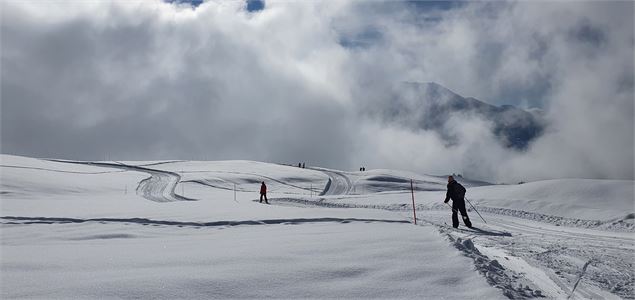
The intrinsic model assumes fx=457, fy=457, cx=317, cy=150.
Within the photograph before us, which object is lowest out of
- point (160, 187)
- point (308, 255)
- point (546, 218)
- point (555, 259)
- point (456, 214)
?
point (555, 259)

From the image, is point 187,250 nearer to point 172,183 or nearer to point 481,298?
point 481,298

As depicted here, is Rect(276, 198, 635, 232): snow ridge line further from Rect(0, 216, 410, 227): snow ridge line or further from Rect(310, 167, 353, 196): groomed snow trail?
Rect(310, 167, 353, 196): groomed snow trail

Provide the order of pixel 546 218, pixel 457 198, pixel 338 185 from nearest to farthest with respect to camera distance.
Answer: pixel 457 198, pixel 546 218, pixel 338 185

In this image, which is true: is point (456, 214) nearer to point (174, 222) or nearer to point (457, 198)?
point (457, 198)

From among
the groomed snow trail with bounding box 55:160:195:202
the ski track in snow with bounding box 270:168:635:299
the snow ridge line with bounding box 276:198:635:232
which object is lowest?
the ski track in snow with bounding box 270:168:635:299

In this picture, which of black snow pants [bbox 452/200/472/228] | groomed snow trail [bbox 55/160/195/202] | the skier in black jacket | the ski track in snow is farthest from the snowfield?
groomed snow trail [bbox 55/160/195/202]

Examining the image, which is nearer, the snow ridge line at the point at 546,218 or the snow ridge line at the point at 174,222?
the snow ridge line at the point at 174,222

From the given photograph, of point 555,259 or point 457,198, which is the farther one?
point 457,198

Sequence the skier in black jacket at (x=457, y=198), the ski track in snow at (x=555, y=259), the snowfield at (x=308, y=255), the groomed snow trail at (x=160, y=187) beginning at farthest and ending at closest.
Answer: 1. the groomed snow trail at (x=160, y=187)
2. the skier in black jacket at (x=457, y=198)
3. the ski track in snow at (x=555, y=259)
4. the snowfield at (x=308, y=255)

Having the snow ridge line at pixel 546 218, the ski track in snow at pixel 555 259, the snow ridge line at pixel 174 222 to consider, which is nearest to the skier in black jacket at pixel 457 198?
the ski track in snow at pixel 555 259

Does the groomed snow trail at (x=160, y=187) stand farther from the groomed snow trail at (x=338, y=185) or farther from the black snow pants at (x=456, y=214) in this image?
the black snow pants at (x=456, y=214)

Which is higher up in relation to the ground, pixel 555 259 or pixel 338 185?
pixel 338 185

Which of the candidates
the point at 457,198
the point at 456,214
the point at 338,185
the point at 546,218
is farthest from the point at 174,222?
the point at 338,185

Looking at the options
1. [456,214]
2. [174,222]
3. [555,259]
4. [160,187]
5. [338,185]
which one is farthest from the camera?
[338,185]
